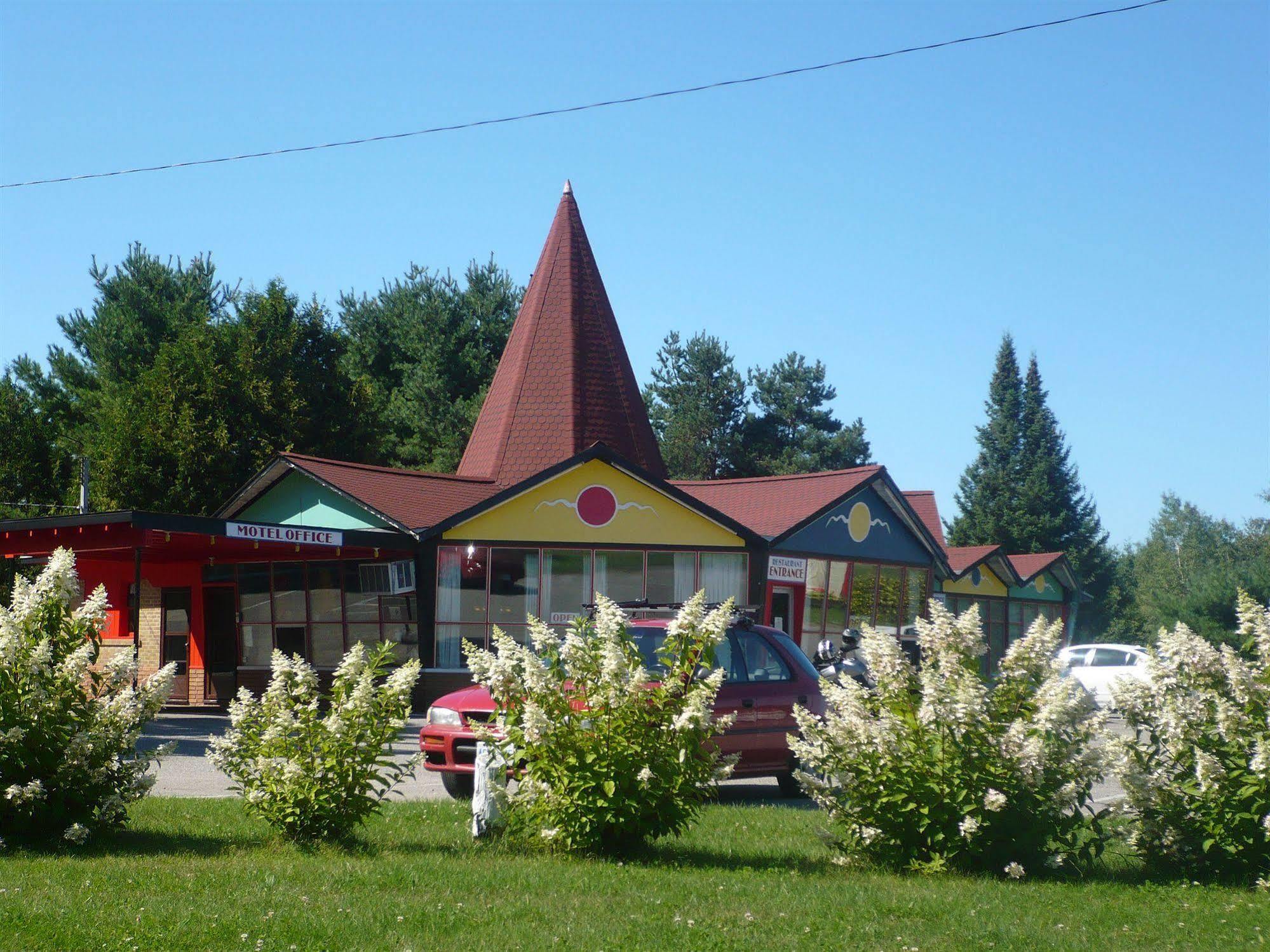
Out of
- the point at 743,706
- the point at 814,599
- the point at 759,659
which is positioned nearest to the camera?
the point at 743,706

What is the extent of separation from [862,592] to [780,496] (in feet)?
9.20

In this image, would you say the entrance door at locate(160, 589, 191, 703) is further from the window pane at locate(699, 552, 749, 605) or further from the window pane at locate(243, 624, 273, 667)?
the window pane at locate(699, 552, 749, 605)

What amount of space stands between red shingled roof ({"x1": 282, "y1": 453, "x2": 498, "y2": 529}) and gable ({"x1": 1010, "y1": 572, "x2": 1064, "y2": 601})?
22.9m

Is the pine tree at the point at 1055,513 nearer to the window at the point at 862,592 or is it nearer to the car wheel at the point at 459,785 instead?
the window at the point at 862,592

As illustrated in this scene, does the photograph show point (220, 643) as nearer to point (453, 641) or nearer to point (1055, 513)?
point (453, 641)

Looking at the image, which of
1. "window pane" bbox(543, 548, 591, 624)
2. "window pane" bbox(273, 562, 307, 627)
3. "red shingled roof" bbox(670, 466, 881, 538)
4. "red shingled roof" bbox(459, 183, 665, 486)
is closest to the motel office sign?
"window pane" bbox(273, 562, 307, 627)

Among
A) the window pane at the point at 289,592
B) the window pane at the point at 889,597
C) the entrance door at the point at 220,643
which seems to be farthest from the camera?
the window pane at the point at 889,597

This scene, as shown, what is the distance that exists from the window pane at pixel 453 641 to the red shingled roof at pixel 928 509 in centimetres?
1330

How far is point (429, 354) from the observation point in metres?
50.3

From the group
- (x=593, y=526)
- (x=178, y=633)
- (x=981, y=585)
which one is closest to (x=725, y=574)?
(x=593, y=526)

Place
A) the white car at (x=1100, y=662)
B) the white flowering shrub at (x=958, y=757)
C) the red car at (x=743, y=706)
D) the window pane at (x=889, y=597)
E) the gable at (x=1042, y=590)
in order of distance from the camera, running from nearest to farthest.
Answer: the white flowering shrub at (x=958, y=757) < the red car at (x=743, y=706) < the window pane at (x=889, y=597) < the white car at (x=1100, y=662) < the gable at (x=1042, y=590)

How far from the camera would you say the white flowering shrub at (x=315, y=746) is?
8680 mm

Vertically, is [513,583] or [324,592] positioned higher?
[513,583]


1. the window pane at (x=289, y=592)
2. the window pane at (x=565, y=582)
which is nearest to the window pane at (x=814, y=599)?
the window pane at (x=565, y=582)
